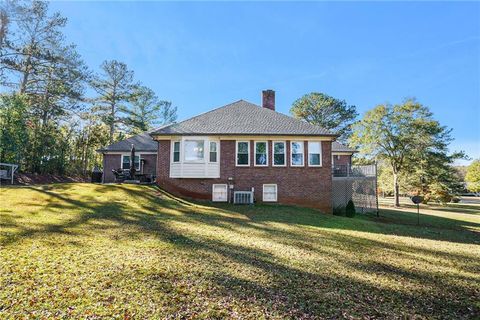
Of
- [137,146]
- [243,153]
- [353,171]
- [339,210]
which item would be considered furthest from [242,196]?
[137,146]

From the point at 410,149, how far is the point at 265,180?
2367 centimetres

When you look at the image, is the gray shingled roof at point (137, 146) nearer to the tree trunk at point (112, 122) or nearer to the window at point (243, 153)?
the window at point (243, 153)

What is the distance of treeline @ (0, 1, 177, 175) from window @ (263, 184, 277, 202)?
64.9 ft

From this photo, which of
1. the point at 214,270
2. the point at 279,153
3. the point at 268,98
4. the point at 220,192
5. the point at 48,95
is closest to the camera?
the point at 214,270

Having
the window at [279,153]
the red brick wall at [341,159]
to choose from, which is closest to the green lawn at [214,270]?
the window at [279,153]

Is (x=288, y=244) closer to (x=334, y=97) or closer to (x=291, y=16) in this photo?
(x=291, y=16)

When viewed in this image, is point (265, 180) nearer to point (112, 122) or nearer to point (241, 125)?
point (241, 125)

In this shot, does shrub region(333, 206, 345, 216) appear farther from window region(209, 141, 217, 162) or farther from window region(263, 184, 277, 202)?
window region(209, 141, 217, 162)

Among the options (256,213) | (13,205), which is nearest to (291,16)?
(256,213)

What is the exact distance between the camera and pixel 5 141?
19438mm

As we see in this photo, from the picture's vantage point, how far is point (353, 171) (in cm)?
1956

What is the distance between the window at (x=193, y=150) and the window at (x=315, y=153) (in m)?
6.59

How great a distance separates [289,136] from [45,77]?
23190mm

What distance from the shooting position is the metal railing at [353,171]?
60.7 ft
